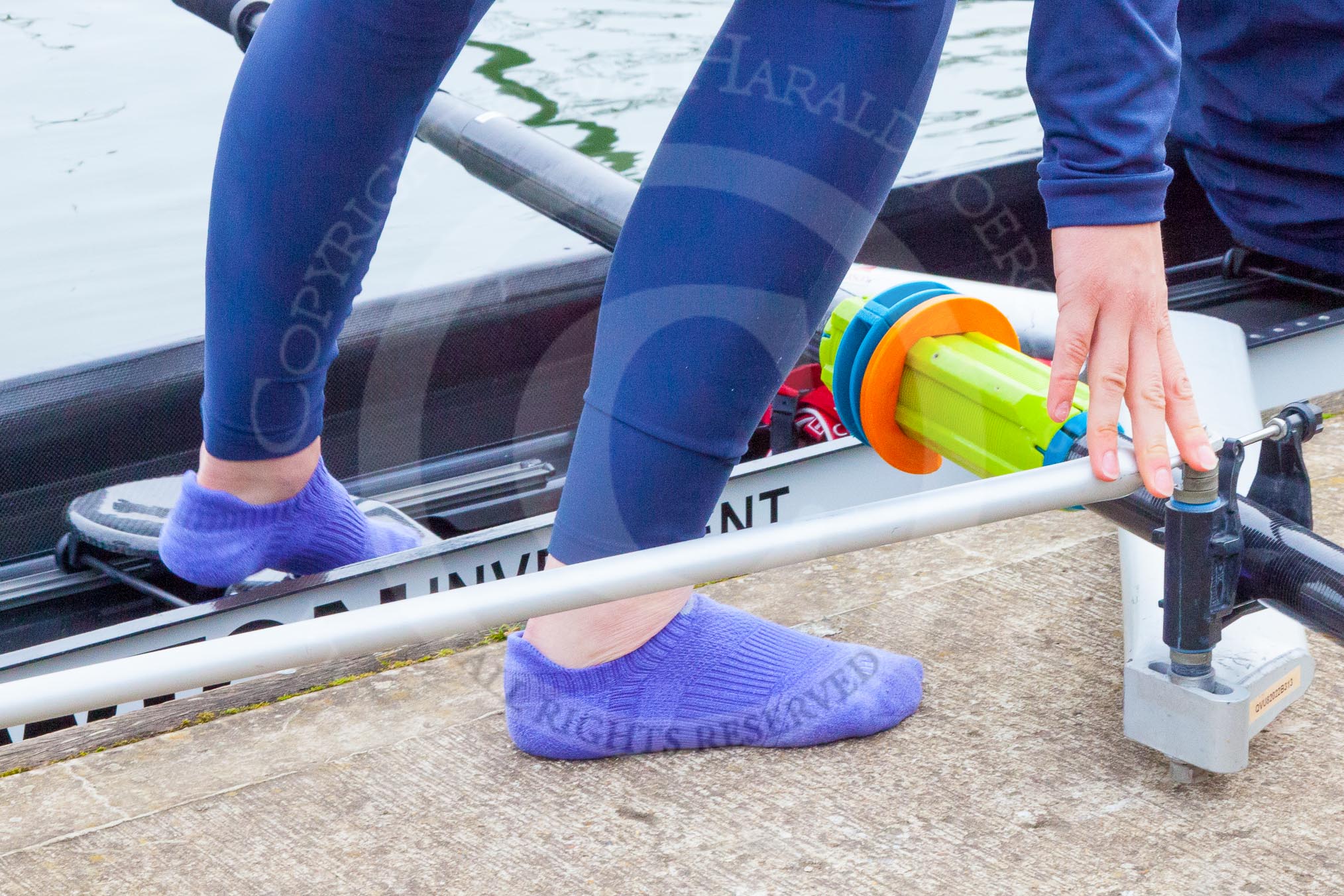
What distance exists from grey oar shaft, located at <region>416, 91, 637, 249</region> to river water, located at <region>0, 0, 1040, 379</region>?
187 mm

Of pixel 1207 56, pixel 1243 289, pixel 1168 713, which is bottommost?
pixel 1243 289

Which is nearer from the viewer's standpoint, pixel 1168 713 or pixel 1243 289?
pixel 1168 713

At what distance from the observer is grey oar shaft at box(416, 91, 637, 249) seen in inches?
65.1

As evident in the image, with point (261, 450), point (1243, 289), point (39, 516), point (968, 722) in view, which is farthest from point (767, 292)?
point (1243, 289)

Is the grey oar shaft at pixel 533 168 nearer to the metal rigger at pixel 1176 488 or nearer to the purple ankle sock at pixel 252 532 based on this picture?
the purple ankle sock at pixel 252 532

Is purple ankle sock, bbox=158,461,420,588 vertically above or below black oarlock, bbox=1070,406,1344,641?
below

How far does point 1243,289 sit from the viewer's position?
208 cm

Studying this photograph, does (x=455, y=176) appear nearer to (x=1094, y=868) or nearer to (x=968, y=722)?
(x=968, y=722)

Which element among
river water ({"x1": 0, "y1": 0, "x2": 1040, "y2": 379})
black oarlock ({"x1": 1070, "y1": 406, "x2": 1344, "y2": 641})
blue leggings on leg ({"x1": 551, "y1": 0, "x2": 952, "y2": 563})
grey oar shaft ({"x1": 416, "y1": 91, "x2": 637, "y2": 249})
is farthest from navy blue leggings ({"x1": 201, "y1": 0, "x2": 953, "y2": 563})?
river water ({"x1": 0, "y1": 0, "x2": 1040, "y2": 379})

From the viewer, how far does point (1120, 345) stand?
2.41 feet

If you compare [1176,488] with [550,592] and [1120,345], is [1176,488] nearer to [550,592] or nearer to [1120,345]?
[1120,345]

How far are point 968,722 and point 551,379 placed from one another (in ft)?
3.46

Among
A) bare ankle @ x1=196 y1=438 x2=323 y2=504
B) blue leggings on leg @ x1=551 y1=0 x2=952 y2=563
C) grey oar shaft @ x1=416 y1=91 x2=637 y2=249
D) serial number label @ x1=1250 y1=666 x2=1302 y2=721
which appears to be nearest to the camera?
blue leggings on leg @ x1=551 y1=0 x2=952 y2=563

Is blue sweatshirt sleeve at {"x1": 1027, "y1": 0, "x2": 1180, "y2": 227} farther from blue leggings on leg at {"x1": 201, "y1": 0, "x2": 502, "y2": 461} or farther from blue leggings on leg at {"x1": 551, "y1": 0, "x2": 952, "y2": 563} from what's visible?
blue leggings on leg at {"x1": 201, "y1": 0, "x2": 502, "y2": 461}
